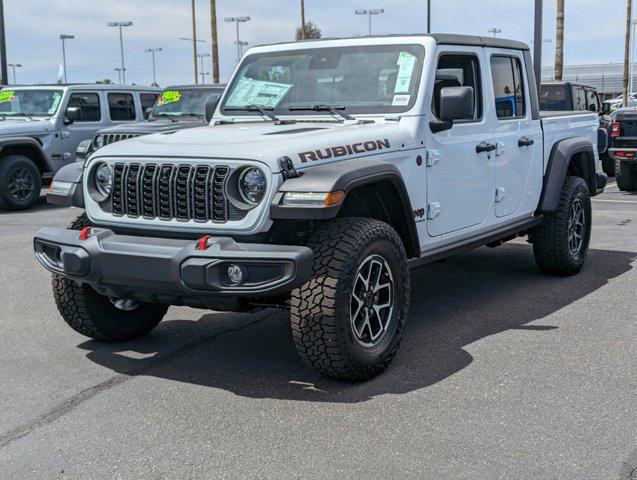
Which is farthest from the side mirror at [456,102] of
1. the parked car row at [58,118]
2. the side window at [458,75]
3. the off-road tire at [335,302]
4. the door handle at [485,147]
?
the parked car row at [58,118]

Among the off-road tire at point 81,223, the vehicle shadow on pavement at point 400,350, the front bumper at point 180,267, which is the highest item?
the off-road tire at point 81,223

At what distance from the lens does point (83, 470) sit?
3568 millimetres

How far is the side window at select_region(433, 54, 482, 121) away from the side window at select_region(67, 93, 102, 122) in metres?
9.13

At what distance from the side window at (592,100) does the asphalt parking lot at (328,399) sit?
426 inches

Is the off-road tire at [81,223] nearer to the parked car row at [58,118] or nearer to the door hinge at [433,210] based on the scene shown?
the door hinge at [433,210]

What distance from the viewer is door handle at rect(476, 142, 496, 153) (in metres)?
5.86

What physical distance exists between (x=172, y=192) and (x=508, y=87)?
3.14 m

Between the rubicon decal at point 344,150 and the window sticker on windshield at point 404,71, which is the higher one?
the window sticker on windshield at point 404,71

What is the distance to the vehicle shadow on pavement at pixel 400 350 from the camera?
4625 millimetres

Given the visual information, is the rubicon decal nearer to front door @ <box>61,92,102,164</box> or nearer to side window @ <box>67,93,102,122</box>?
front door @ <box>61,92,102,164</box>

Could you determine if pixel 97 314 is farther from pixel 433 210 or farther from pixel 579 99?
pixel 579 99

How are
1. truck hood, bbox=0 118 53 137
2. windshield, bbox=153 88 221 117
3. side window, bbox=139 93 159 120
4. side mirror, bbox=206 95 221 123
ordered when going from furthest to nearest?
side window, bbox=139 93 159 120, truck hood, bbox=0 118 53 137, windshield, bbox=153 88 221 117, side mirror, bbox=206 95 221 123

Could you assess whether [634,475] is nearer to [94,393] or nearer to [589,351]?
[589,351]

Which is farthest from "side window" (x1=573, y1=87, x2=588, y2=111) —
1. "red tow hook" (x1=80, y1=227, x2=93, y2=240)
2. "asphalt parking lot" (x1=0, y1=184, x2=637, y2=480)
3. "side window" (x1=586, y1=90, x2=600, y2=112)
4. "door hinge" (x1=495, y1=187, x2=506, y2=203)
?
"red tow hook" (x1=80, y1=227, x2=93, y2=240)
